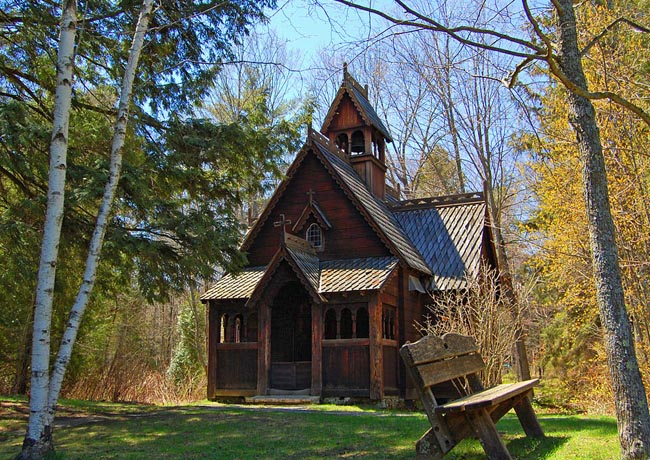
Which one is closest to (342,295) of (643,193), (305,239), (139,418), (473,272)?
(305,239)

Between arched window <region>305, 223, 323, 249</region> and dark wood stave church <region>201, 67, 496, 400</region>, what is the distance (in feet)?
0.15

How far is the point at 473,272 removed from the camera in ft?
65.6

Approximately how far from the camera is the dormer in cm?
2388

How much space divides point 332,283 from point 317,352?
1981mm

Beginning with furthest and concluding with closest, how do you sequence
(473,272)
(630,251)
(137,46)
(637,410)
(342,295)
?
(473,272)
(342,295)
(630,251)
(137,46)
(637,410)

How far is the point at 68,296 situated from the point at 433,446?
47.3 ft

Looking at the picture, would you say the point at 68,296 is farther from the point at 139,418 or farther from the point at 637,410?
the point at 637,410

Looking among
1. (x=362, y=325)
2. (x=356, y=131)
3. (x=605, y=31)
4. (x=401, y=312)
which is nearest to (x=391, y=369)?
(x=401, y=312)

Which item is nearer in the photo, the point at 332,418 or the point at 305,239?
the point at 332,418

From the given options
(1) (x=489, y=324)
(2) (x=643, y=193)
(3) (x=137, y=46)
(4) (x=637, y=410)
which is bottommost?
(4) (x=637, y=410)

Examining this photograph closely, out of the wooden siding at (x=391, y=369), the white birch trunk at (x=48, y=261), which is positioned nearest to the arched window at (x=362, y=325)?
the wooden siding at (x=391, y=369)

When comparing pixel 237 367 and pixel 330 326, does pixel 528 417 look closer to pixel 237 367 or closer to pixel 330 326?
pixel 237 367

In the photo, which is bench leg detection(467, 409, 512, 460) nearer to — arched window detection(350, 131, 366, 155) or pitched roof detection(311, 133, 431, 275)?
pitched roof detection(311, 133, 431, 275)

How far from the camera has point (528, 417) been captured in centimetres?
809
